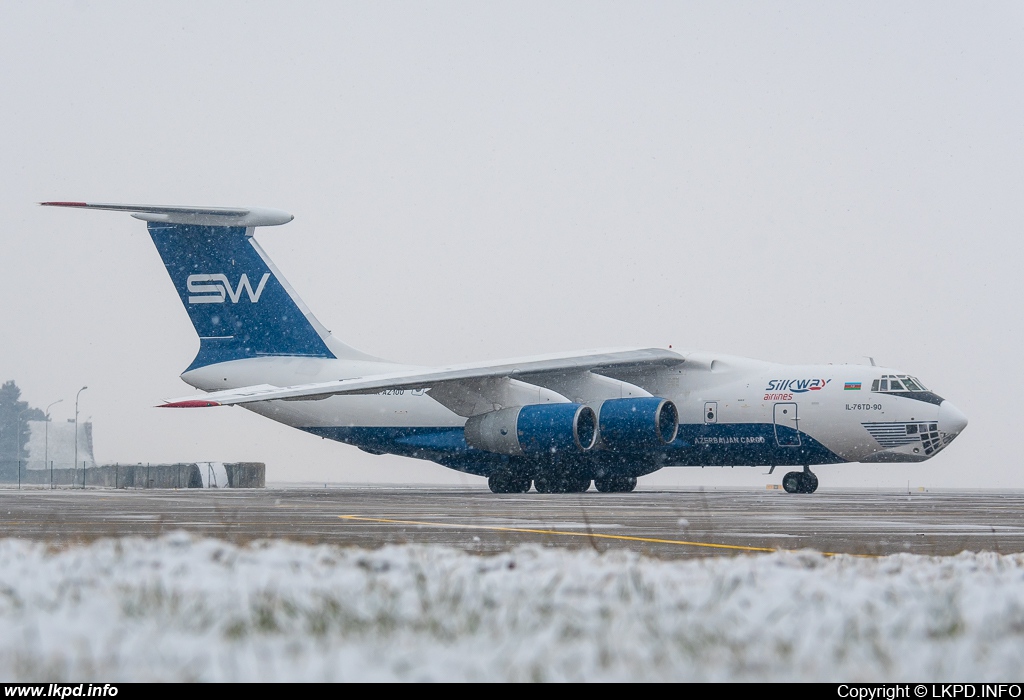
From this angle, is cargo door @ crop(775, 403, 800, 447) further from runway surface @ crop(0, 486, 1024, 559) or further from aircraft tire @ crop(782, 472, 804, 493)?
runway surface @ crop(0, 486, 1024, 559)

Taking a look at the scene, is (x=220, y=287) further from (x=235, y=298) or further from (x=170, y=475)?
(x=170, y=475)

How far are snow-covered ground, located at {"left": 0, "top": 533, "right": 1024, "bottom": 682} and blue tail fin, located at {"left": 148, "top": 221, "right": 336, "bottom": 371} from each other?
72.4 feet

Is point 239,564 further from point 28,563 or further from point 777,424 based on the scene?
point 777,424

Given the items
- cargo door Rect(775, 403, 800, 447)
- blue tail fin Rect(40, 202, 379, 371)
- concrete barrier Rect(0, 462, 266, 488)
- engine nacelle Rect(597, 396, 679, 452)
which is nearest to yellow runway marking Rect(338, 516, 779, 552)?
engine nacelle Rect(597, 396, 679, 452)

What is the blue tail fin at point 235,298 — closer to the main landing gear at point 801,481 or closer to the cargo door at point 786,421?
the cargo door at point 786,421

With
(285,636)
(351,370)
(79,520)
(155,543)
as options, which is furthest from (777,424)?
(285,636)

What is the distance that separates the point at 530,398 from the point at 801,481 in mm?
5843

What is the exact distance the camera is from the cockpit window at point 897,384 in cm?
2298

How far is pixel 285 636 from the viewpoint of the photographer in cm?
271

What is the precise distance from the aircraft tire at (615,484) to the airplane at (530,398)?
4cm

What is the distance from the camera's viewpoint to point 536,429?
21.8m

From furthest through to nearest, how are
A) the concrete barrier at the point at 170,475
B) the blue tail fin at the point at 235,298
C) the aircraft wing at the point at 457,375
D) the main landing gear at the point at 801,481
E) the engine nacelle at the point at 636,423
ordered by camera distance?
the concrete barrier at the point at 170,475, the blue tail fin at the point at 235,298, the main landing gear at the point at 801,481, the engine nacelle at the point at 636,423, the aircraft wing at the point at 457,375

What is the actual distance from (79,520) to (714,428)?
48.8 feet

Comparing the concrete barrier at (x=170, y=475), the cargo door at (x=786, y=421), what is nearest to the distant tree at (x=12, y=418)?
the concrete barrier at (x=170, y=475)
